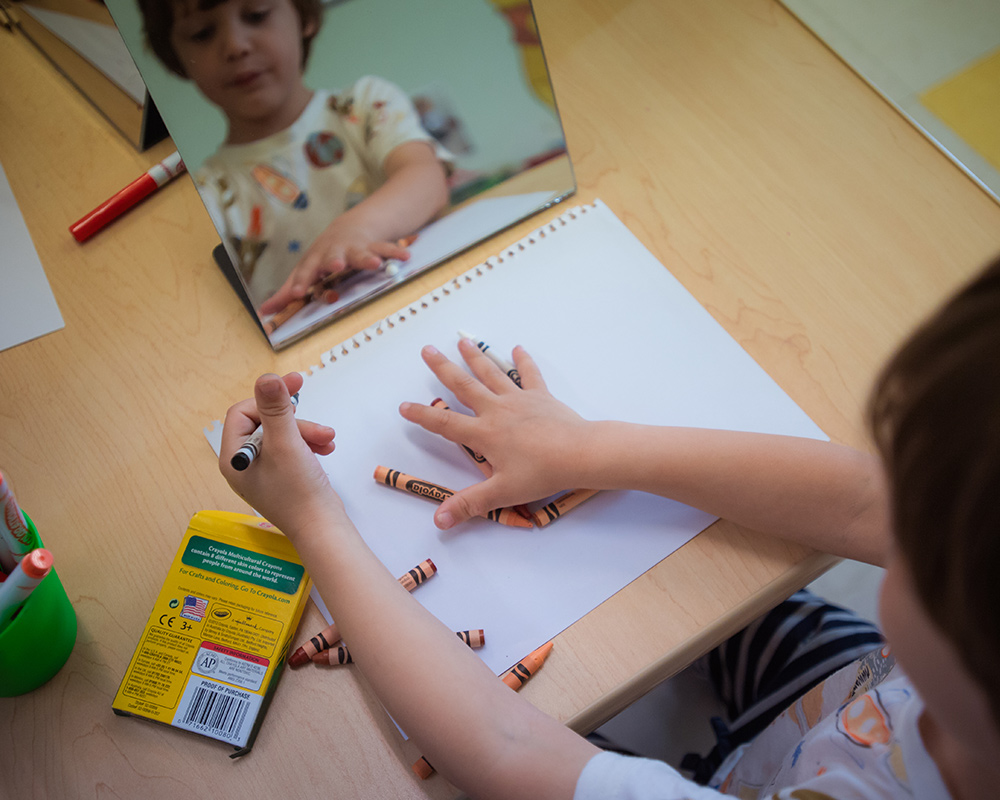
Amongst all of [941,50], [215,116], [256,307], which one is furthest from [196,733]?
[941,50]

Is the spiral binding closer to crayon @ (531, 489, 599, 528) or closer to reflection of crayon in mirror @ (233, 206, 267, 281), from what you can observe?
reflection of crayon in mirror @ (233, 206, 267, 281)

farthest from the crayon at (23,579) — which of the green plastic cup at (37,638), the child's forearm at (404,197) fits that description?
the child's forearm at (404,197)

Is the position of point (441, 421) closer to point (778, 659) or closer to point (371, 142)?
point (371, 142)

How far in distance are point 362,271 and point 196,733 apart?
368mm

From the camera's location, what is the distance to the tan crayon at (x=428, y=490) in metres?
0.52

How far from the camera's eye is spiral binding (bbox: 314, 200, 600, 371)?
61 centimetres

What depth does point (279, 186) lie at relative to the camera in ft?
1.87

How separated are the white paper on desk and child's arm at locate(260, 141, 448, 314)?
0.21m

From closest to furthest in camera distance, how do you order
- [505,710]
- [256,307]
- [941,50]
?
[505,710], [256,307], [941,50]

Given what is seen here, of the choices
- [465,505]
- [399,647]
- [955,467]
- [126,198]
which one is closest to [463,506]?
[465,505]

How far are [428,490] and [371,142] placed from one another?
287mm

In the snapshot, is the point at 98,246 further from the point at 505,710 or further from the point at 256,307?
the point at 505,710

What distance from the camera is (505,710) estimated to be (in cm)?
45

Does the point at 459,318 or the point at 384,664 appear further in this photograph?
the point at 459,318
